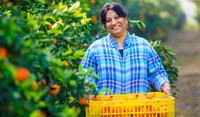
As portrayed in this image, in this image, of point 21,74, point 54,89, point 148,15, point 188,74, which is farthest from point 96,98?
point 148,15

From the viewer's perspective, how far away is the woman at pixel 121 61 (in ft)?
14.5

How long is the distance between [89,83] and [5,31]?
1.12 m

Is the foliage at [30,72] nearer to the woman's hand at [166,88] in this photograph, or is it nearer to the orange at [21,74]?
the orange at [21,74]

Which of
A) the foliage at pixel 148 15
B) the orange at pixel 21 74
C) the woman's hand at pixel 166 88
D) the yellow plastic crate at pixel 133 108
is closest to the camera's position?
the orange at pixel 21 74

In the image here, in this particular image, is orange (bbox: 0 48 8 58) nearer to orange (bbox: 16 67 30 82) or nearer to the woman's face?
orange (bbox: 16 67 30 82)

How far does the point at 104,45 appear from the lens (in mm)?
4508

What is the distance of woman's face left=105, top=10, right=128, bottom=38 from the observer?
4488mm

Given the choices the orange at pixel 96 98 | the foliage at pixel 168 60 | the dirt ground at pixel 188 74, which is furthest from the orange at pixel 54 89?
the dirt ground at pixel 188 74

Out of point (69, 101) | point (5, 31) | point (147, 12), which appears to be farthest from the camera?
point (147, 12)

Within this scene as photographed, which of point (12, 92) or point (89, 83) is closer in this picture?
point (12, 92)

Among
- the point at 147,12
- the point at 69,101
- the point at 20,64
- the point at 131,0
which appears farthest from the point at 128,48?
the point at 147,12

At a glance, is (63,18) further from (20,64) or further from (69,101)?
(20,64)

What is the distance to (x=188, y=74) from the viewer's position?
13.8 m

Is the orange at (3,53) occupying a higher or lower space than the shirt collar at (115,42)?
higher
